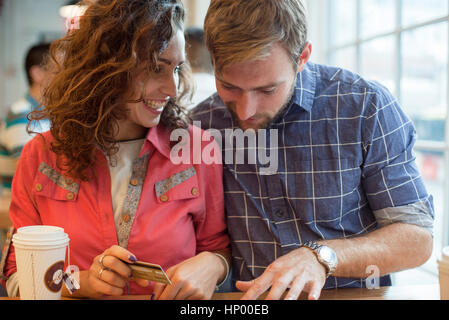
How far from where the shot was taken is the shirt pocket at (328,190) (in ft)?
4.48

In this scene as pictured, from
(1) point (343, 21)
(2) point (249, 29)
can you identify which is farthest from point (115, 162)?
(1) point (343, 21)

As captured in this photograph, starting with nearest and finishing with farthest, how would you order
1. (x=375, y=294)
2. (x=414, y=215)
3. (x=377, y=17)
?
(x=375, y=294)
(x=414, y=215)
(x=377, y=17)

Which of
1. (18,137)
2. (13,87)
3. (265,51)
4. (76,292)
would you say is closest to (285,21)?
(265,51)

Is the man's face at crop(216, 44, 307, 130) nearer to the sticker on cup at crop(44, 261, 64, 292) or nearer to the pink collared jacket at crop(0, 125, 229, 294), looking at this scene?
the pink collared jacket at crop(0, 125, 229, 294)

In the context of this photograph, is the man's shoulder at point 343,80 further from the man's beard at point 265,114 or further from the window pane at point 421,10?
the window pane at point 421,10

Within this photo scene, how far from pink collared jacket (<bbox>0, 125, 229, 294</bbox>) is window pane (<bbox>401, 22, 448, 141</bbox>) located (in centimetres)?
97

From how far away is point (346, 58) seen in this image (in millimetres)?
2412

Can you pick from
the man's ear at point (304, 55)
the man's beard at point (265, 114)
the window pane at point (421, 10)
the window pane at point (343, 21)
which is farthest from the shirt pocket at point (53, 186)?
the window pane at point (343, 21)

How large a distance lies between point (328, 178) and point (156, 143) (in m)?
0.53

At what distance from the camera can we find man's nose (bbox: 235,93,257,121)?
4.19 feet

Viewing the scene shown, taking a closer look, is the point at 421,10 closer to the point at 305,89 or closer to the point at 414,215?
the point at 305,89

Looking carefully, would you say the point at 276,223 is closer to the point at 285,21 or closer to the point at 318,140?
the point at 318,140

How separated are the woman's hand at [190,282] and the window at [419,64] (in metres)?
0.98
